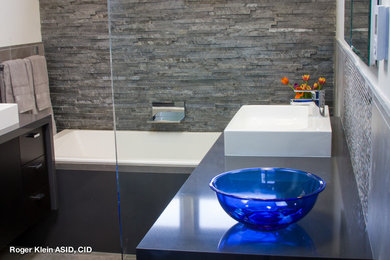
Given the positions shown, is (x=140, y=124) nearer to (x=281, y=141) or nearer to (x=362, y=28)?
(x=281, y=141)

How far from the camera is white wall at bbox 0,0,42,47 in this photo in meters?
4.05

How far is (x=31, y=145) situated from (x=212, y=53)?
4.31 feet

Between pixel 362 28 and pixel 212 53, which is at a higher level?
pixel 362 28

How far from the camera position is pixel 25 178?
3285 mm

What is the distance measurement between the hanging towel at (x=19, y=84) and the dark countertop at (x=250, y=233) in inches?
100

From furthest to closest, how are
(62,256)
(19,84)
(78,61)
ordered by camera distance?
(78,61) → (19,84) → (62,256)

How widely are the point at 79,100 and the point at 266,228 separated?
11.7ft

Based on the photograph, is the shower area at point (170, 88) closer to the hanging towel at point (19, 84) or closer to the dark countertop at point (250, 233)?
the hanging towel at point (19, 84)

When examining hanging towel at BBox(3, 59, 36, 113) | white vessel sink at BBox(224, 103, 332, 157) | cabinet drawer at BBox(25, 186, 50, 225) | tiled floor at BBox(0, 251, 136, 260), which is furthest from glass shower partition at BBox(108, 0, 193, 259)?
hanging towel at BBox(3, 59, 36, 113)

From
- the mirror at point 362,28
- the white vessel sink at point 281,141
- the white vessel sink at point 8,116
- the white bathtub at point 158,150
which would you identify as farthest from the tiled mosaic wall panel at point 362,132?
the white vessel sink at point 8,116

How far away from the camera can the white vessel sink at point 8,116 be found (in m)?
3.21

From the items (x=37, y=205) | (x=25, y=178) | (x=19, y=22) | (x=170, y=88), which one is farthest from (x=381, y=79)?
(x=19, y=22)

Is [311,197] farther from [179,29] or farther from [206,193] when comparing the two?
[179,29]

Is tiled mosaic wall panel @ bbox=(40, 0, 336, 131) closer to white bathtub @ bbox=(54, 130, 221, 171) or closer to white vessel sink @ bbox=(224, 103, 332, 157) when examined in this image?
white bathtub @ bbox=(54, 130, 221, 171)
